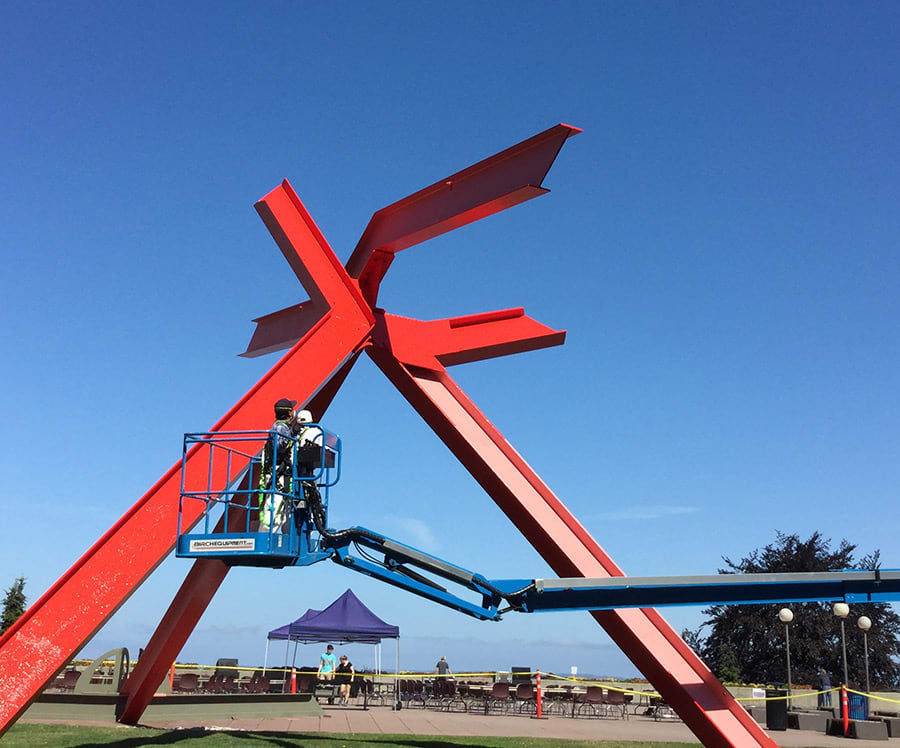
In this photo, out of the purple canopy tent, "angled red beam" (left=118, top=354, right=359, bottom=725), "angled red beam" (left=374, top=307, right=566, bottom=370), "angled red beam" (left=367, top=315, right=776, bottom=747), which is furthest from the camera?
the purple canopy tent

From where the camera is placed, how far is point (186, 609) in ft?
45.0

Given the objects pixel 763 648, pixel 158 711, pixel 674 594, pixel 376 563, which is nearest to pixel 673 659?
pixel 674 594

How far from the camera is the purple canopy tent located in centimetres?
2525

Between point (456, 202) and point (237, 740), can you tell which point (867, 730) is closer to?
point (237, 740)

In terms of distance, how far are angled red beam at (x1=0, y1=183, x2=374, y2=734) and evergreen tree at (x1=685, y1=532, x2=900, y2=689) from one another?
106ft

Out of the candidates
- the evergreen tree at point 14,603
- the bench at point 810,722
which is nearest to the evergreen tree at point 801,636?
the bench at point 810,722

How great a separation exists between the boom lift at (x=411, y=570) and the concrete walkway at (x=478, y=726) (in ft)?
21.2

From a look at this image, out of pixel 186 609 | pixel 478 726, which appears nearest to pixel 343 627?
pixel 478 726

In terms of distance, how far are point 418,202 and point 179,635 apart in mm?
7498

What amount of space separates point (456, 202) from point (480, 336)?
2954 millimetres

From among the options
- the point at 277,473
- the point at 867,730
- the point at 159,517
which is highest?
the point at 277,473

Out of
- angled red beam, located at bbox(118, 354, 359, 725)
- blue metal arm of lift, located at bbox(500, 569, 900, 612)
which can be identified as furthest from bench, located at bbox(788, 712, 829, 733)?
angled red beam, located at bbox(118, 354, 359, 725)

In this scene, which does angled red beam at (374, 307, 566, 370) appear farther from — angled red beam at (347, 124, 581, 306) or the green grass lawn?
the green grass lawn

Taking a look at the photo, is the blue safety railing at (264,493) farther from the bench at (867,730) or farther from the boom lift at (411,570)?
the bench at (867,730)
